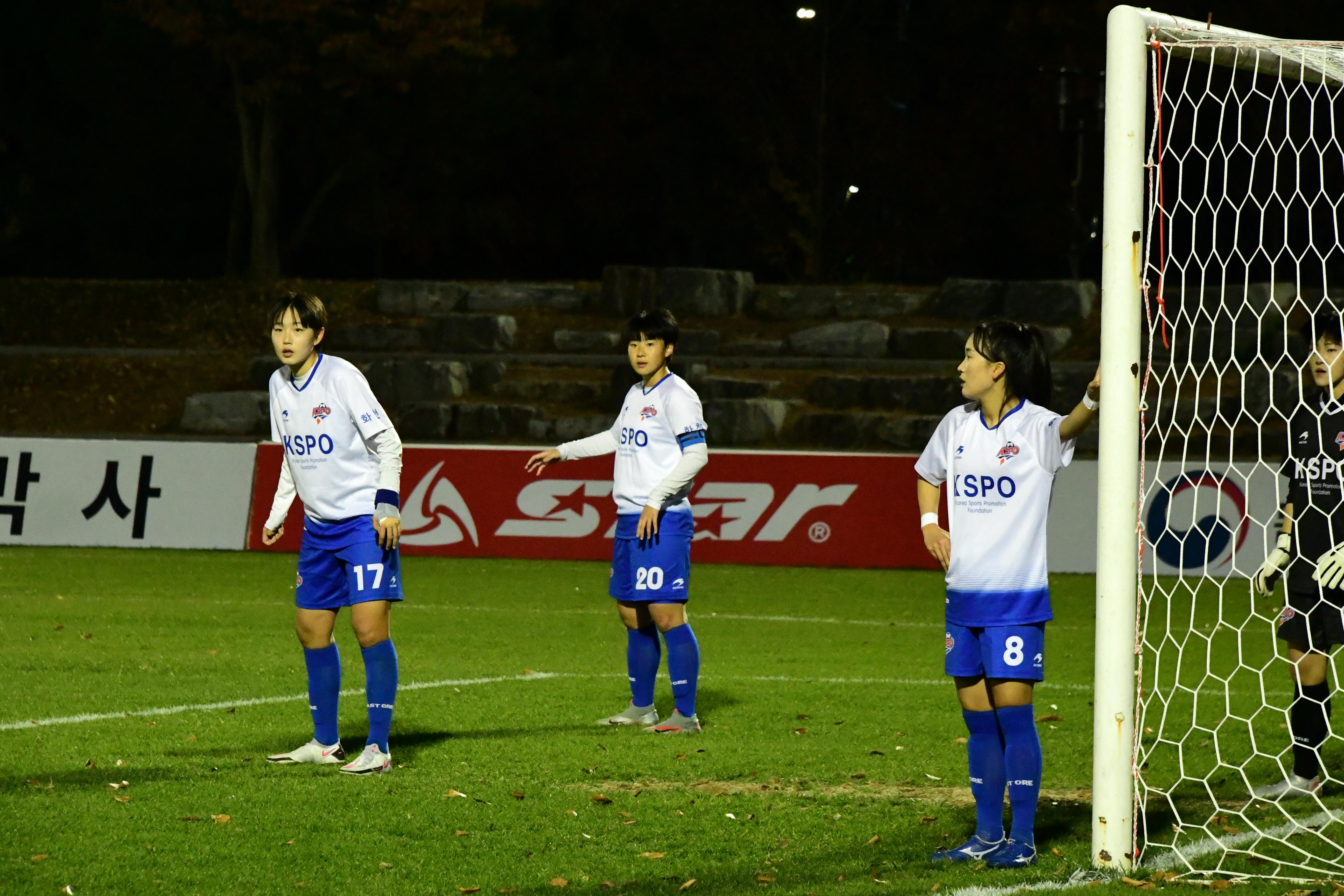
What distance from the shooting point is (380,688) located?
6.35 m

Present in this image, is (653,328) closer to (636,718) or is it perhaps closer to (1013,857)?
(636,718)

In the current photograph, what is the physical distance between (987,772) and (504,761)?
2313 mm

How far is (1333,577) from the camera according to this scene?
18.8ft

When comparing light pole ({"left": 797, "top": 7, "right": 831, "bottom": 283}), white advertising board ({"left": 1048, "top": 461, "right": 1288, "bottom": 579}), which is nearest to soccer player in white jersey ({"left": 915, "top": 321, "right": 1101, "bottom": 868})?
white advertising board ({"left": 1048, "top": 461, "right": 1288, "bottom": 579})

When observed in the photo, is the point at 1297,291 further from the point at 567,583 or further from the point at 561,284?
the point at 561,284

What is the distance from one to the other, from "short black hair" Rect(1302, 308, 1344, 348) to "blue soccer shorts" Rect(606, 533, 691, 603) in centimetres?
285

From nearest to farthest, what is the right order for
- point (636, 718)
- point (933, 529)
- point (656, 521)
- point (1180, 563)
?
point (933, 529) → point (1180, 563) → point (656, 521) → point (636, 718)

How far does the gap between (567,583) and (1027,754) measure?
8.77 meters

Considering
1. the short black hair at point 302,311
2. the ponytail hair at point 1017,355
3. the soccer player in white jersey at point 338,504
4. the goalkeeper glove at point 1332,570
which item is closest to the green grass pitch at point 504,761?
the soccer player in white jersey at point 338,504

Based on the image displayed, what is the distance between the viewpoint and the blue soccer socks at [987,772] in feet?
16.6

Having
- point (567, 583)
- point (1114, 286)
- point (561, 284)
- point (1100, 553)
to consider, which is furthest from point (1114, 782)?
point (561, 284)

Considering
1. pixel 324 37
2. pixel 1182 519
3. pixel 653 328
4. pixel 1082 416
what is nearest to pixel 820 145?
pixel 324 37

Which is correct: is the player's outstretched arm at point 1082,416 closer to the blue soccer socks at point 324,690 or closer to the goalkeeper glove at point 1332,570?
the goalkeeper glove at point 1332,570

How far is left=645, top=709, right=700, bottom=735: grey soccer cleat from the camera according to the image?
289 inches
